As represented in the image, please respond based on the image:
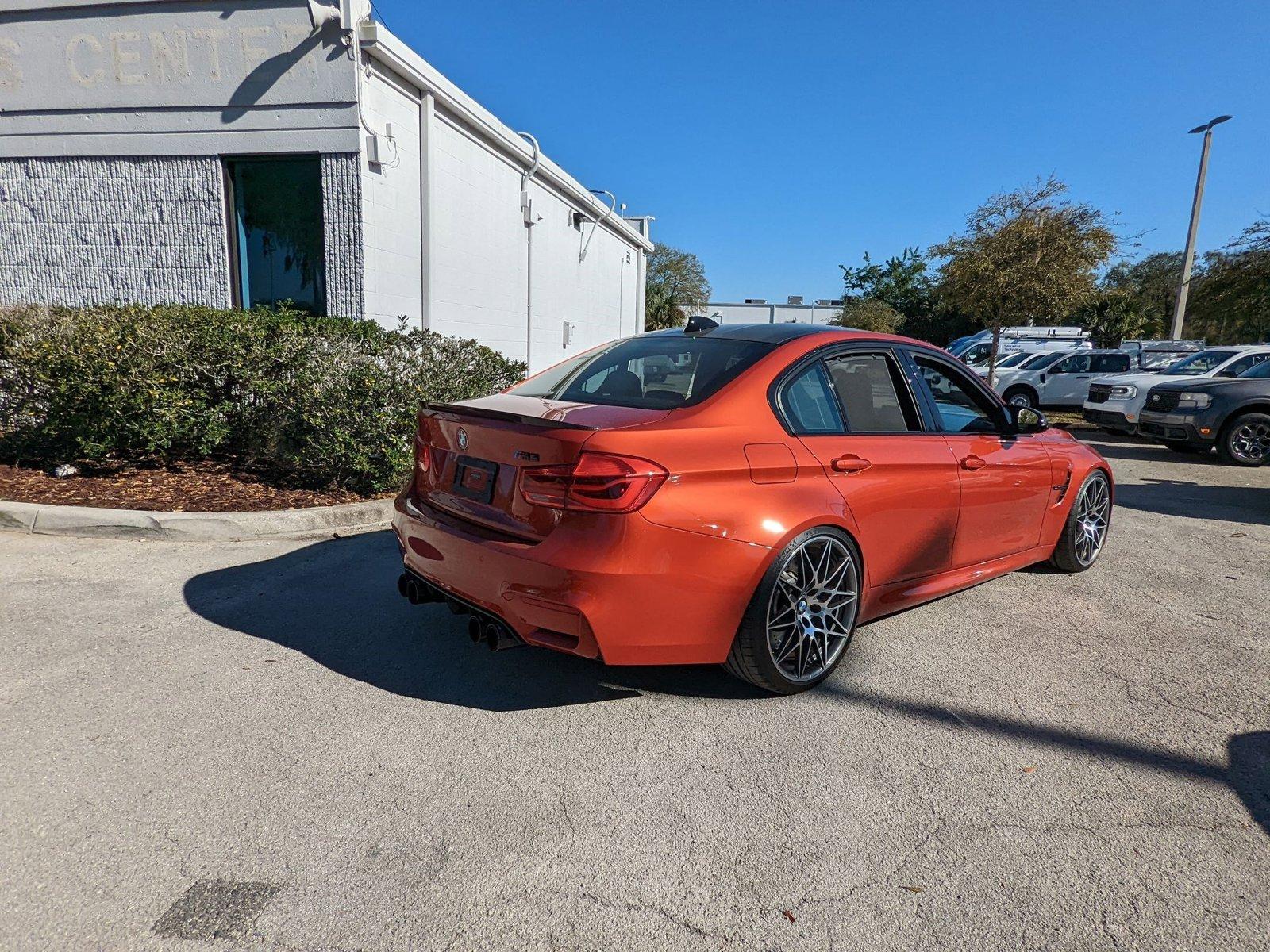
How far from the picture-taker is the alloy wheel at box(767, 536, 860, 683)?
3.29 meters

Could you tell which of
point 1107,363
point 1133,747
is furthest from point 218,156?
point 1107,363

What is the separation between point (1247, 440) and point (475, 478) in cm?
1206

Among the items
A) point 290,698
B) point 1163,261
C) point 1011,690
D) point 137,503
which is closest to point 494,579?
point 290,698

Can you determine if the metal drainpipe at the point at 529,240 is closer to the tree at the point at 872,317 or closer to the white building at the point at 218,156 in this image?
the white building at the point at 218,156

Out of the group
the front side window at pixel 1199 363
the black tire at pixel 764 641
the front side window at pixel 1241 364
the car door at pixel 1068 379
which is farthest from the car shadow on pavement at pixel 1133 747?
the car door at pixel 1068 379

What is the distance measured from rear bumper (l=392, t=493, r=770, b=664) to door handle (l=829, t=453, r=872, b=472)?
0.62 m

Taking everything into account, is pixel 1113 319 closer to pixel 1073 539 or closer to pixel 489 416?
pixel 1073 539

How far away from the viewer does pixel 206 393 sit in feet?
21.8

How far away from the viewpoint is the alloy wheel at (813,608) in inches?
130

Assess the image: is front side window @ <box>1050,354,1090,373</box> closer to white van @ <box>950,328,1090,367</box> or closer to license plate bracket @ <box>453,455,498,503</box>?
white van @ <box>950,328,1090,367</box>

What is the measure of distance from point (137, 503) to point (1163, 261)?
7179 centimetres

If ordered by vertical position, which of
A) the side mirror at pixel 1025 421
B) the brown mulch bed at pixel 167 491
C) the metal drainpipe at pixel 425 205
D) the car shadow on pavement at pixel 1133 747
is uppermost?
the metal drainpipe at pixel 425 205

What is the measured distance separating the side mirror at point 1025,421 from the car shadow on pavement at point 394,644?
2287 millimetres

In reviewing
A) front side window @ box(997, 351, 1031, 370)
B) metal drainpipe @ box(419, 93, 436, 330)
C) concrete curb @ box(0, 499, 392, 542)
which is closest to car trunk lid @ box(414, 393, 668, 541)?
concrete curb @ box(0, 499, 392, 542)
